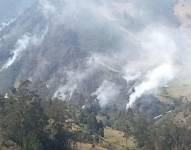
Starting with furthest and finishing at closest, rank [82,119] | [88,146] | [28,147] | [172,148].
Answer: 1. [82,119]
2. [172,148]
3. [88,146]
4. [28,147]

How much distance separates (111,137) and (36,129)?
199 feet

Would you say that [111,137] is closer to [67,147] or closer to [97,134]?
[97,134]

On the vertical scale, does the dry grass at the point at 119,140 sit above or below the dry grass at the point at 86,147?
above

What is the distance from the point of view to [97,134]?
545ft

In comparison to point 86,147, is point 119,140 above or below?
above

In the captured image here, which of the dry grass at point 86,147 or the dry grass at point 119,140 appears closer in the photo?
the dry grass at point 86,147

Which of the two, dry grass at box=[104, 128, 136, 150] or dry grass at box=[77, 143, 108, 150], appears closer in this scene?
dry grass at box=[77, 143, 108, 150]

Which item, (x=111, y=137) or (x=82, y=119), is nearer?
(x=111, y=137)

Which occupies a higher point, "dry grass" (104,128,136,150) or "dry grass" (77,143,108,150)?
"dry grass" (104,128,136,150)

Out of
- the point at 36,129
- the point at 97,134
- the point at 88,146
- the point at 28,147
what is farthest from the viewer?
the point at 97,134

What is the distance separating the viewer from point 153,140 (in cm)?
14850

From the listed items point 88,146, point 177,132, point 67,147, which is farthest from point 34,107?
point 177,132

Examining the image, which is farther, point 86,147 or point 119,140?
point 119,140

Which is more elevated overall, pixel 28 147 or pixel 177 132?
pixel 177 132
